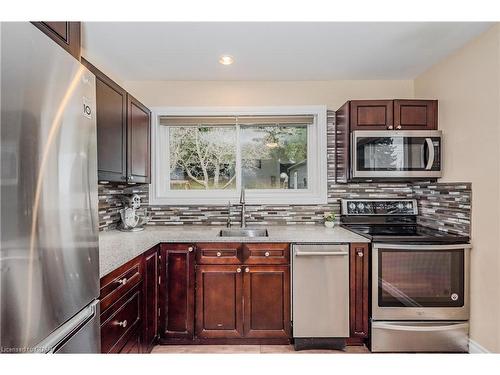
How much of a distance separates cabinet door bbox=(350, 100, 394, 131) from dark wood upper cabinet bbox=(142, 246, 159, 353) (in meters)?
1.96

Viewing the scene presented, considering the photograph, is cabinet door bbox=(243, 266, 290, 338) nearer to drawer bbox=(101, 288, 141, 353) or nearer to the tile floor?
the tile floor

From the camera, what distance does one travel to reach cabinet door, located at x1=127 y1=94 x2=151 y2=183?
7.72ft

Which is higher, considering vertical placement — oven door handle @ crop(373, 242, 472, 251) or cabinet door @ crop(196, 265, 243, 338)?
oven door handle @ crop(373, 242, 472, 251)

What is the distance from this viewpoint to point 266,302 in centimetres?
234

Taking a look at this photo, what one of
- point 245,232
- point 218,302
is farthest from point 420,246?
point 218,302

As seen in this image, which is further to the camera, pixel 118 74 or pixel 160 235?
pixel 118 74

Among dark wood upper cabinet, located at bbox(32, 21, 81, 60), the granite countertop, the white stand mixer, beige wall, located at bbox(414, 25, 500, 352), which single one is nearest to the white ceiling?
beige wall, located at bbox(414, 25, 500, 352)

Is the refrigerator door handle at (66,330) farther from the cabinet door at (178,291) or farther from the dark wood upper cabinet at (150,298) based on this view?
the cabinet door at (178,291)

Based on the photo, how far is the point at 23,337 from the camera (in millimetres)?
764

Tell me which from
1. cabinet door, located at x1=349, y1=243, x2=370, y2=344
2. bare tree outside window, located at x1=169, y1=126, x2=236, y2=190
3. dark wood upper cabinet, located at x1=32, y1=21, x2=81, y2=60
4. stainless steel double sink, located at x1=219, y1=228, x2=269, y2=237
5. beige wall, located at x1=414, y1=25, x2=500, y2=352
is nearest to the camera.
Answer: dark wood upper cabinet, located at x1=32, y1=21, x2=81, y2=60
